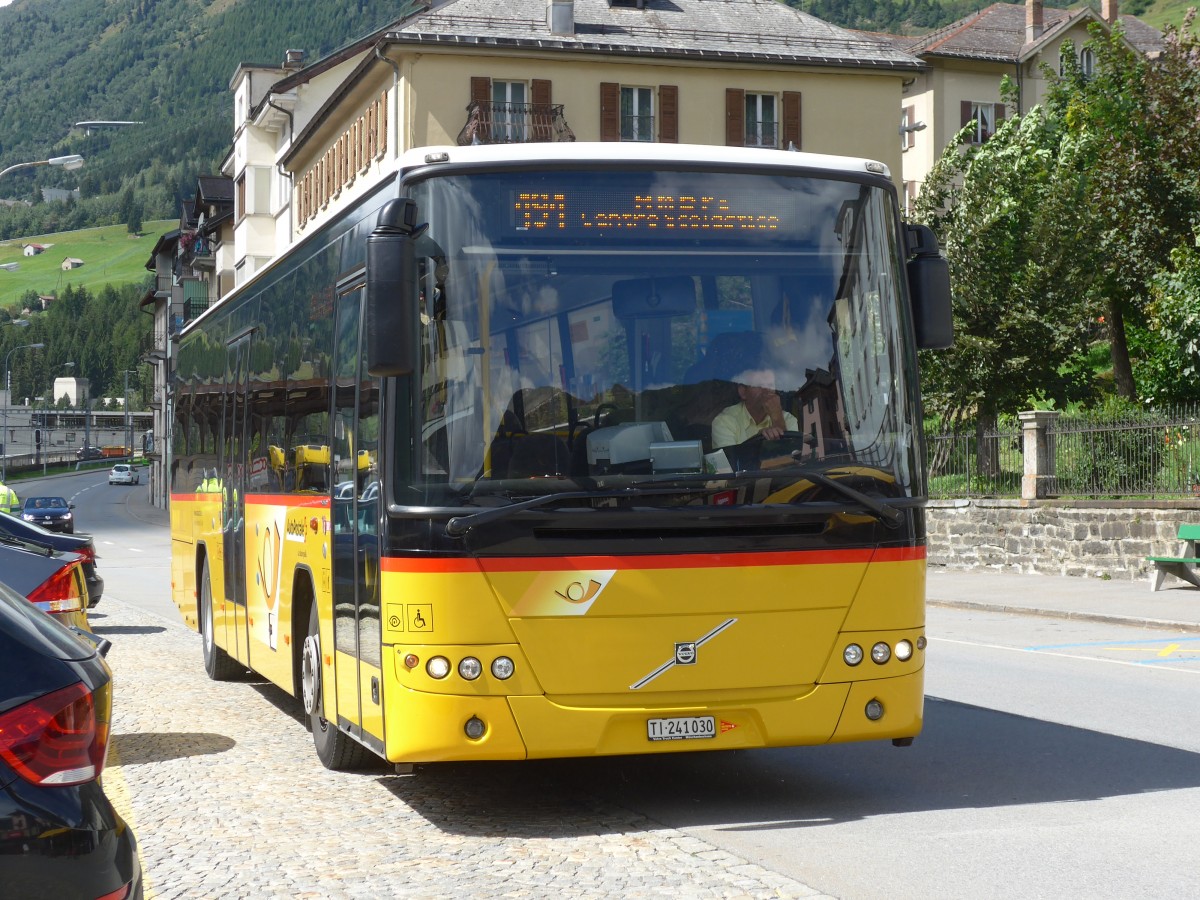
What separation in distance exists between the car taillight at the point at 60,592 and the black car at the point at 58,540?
13.0 ft

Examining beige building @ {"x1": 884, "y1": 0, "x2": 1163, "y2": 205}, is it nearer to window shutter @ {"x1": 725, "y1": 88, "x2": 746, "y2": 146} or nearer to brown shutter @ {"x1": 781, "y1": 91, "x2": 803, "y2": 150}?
brown shutter @ {"x1": 781, "y1": 91, "x2": 803, "y2": 150}

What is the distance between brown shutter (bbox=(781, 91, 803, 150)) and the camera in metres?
51.9

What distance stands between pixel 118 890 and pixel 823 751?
6.23 meters

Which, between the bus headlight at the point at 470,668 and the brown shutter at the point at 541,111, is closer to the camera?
the bus headlight at the point at 470,668

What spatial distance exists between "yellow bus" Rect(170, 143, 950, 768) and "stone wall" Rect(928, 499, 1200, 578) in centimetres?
1673

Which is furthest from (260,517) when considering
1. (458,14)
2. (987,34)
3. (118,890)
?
(987,34)

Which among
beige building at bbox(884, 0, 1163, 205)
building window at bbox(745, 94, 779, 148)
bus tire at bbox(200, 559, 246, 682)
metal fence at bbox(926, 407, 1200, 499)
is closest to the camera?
bus tire at bbox(200, 559, 246, 682)

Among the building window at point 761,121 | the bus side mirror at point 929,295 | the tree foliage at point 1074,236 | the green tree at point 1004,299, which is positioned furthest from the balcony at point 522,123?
the bus side mirror at point 929,295

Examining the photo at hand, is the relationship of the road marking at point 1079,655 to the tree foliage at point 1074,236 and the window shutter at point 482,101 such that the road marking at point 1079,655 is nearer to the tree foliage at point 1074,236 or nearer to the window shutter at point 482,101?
the tree foliage at point 1074,236

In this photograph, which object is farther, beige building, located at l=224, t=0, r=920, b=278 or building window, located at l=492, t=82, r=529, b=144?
building window, located at l=492, t=82, r=529, b=144

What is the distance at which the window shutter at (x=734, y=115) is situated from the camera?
51188 mm

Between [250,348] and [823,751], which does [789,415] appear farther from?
[250,348]

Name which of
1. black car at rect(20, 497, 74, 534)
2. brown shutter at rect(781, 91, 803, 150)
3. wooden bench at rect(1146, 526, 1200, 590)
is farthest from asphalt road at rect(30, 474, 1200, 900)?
brown shutter at rect(781, 91, 803, 150)

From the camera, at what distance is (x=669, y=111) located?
165 ft
